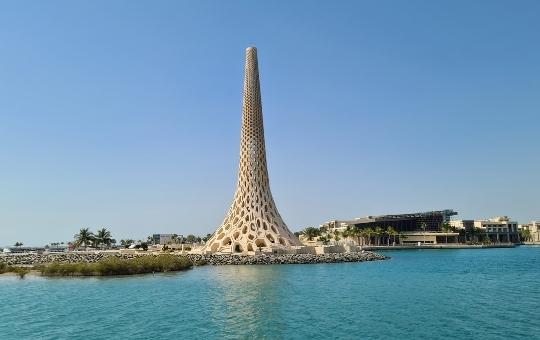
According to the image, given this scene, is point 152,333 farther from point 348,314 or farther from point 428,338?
point 428,338

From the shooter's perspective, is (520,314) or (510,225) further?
(510,225)

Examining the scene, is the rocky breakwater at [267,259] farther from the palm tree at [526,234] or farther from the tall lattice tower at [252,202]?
the palm tree at [526,234]

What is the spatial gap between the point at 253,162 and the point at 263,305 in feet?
118

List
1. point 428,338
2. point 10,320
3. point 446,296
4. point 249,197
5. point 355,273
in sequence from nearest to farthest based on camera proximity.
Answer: point 428,338, point 10,320, point 446,296, point 355,273, point 249,197

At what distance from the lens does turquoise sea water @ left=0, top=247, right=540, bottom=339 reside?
1697 centimetres

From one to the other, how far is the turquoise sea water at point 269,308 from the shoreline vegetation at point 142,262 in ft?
8.30

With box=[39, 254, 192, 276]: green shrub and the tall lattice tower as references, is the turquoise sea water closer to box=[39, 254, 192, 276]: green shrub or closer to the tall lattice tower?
box=[39, 254, 192, 276]: green shrub

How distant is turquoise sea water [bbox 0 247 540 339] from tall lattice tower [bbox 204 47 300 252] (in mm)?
19902

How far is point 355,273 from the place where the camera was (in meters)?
38.7

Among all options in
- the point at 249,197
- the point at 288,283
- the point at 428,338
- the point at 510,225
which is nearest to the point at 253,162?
the point at 249,197

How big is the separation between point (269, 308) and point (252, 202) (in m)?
35.2

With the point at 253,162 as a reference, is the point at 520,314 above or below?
below

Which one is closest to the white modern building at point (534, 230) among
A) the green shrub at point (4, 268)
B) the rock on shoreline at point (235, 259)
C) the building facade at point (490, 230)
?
the building facade at point (490, 230)

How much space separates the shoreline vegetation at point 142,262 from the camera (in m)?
36.9
